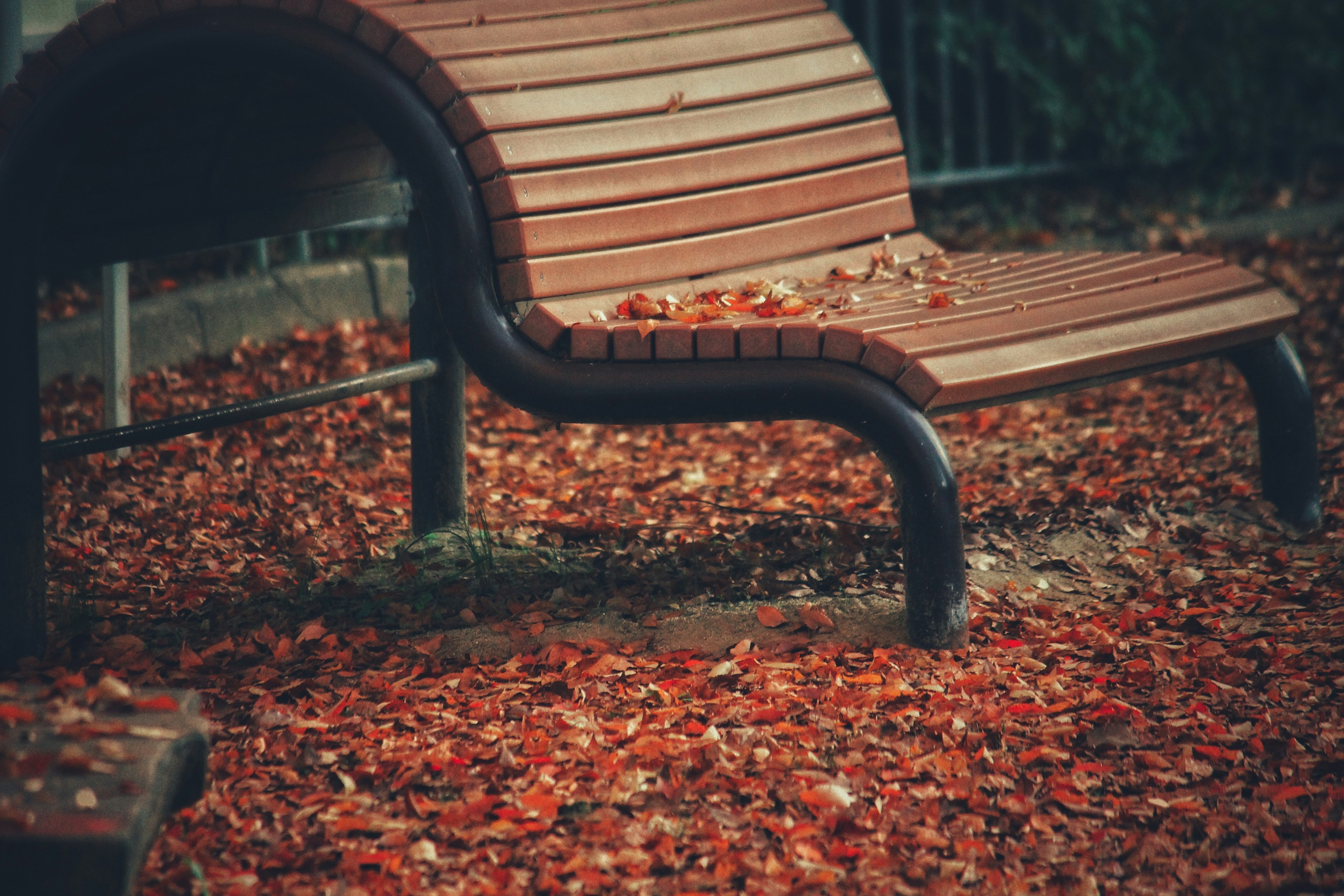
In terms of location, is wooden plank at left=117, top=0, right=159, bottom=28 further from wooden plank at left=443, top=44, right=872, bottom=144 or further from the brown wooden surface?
wooden plank at left=443, top=44, right=872, bottom=144

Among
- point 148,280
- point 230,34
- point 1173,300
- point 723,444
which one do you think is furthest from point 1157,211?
point 230,34

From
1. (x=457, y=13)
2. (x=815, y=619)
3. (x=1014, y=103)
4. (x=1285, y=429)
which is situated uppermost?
(x=1014, y=103)

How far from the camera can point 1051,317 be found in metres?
2.65

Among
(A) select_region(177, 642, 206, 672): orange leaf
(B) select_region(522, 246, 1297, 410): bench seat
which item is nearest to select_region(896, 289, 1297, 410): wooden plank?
(B) select_region(522, 246, 1297, 410): bench seat

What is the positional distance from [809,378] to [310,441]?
88.7 inches

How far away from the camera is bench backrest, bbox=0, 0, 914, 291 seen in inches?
104

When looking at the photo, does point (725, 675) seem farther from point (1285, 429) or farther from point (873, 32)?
point (873, 32)

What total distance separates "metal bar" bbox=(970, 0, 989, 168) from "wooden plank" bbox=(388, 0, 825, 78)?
3402 mm

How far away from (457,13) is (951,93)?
14.4 feet

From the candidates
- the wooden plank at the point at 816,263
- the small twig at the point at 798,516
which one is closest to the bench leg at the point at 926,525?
the small twig at the point at 798,516

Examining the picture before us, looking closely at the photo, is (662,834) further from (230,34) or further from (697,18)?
(697,18)

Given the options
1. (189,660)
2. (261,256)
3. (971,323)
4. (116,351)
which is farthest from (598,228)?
(261,256)

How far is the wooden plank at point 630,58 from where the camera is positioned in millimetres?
2654

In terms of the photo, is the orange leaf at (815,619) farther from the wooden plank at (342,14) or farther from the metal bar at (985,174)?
the metal bar at (985,174)
